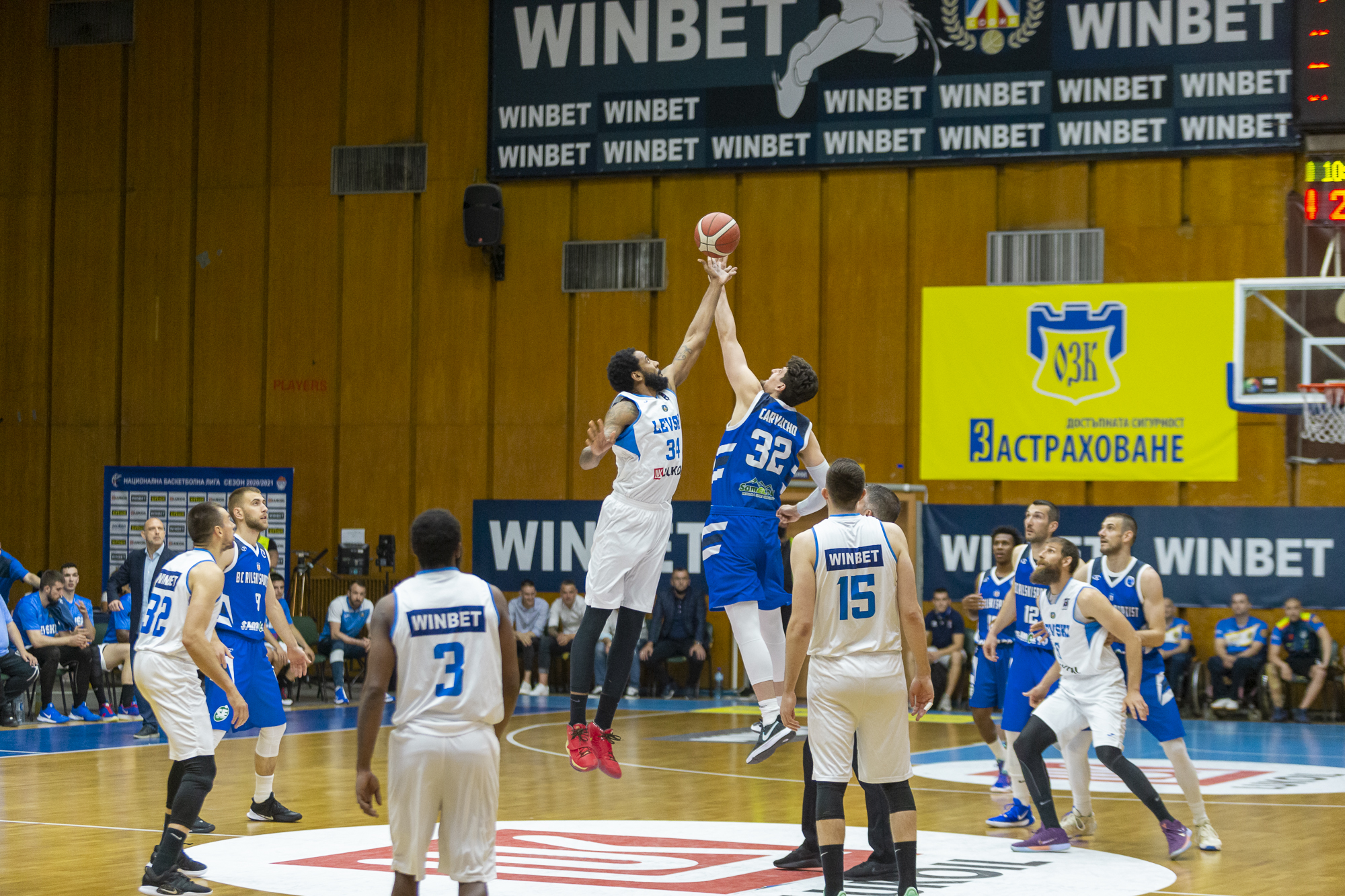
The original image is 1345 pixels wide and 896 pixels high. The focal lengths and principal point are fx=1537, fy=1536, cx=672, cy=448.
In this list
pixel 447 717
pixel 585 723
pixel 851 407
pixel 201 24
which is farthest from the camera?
pixel 201 24

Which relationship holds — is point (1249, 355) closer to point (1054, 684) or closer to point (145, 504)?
point (1054, 684)

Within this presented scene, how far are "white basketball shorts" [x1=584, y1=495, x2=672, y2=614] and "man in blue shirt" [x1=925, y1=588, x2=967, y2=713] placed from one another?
9633 mm

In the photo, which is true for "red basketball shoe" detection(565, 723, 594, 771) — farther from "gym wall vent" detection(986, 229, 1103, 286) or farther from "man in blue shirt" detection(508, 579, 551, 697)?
"gym wall vent" detection(986, 229, 1103, 286)

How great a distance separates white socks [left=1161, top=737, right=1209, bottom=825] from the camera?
867 cm

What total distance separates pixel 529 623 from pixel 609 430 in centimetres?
1151

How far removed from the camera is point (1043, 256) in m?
18.5

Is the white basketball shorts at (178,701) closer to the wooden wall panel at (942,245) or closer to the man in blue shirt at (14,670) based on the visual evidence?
the man in blue shirt at (14,670)

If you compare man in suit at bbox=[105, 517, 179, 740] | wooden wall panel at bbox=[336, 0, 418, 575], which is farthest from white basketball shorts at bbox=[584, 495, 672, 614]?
wooden wall panel at bbox=[336, 0, 418, 575]

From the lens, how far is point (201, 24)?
21938 mm

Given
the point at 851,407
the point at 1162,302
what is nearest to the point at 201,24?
the point at 851,407

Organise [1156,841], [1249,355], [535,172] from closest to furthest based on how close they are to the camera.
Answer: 1. [1156,841]
2. [1249,355]
3. [535,172]

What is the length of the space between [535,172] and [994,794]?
12.5 m

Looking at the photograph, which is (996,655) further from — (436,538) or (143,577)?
(143,577)

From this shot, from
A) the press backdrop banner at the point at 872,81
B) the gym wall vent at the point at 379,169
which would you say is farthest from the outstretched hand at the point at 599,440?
the gym wall vent at the point at 379,169
